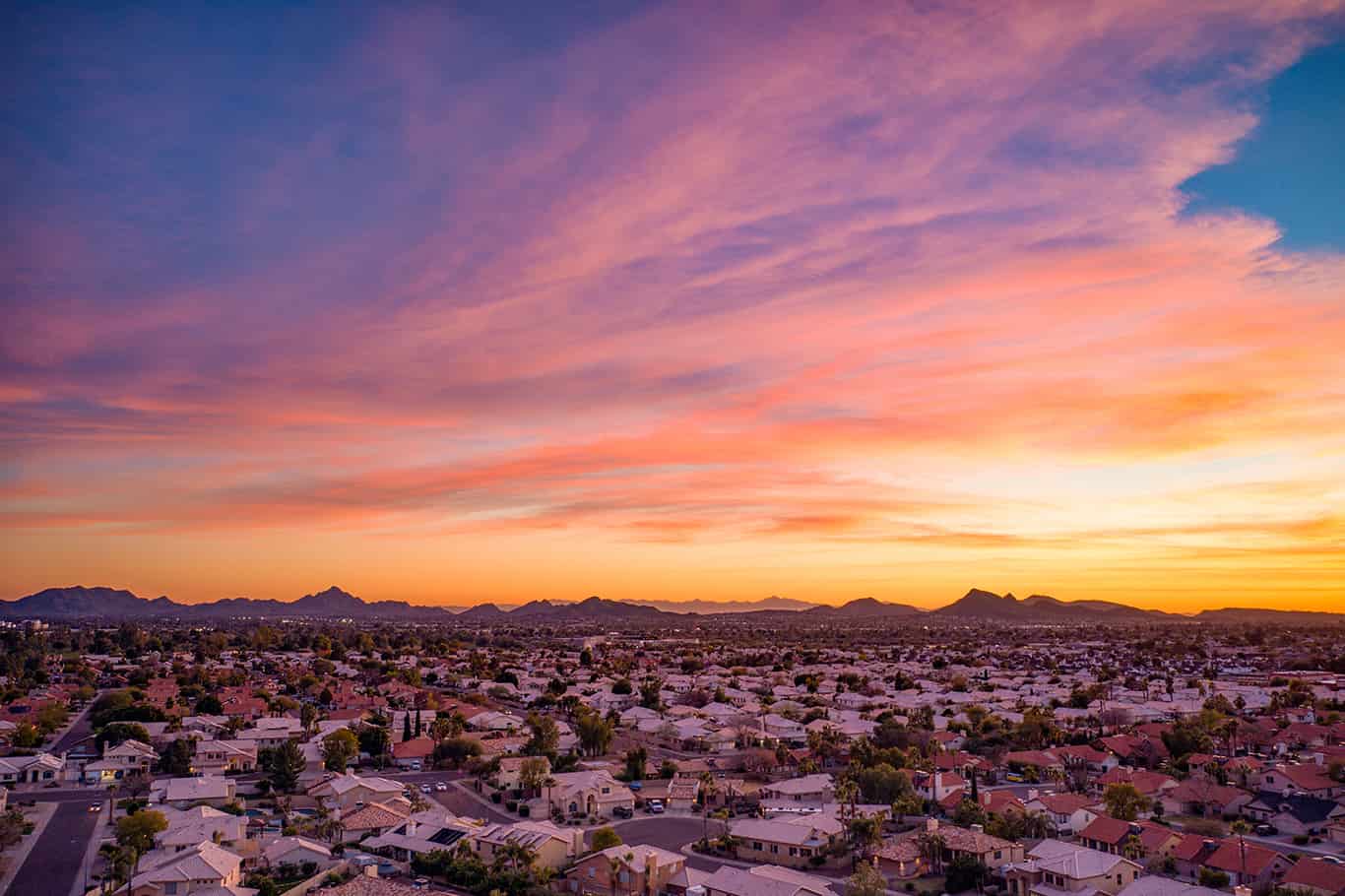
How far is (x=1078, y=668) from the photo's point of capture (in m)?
98.6

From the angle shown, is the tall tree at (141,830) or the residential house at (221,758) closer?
the tall tree at (141,830)

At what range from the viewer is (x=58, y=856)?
33906mm

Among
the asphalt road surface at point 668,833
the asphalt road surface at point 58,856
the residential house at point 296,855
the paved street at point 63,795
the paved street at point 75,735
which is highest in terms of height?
the paved street at point 75,735

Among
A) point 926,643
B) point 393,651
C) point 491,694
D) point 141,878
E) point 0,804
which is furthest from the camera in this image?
point 926,643

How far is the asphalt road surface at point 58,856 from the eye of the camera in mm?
30188

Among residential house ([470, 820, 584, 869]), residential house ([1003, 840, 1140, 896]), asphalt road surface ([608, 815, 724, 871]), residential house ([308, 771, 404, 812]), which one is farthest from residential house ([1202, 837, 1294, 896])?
residential house ([308, 771, 404, 812])

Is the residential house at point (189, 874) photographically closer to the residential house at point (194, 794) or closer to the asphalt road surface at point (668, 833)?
the residential house at point (194, 794)

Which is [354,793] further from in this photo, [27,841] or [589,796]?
[27,841]

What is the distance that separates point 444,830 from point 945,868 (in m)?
16.5

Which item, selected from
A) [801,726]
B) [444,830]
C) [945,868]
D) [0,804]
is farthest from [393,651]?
[945,868]

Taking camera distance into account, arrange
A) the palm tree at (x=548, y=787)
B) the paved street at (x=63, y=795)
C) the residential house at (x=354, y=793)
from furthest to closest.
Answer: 1. the paved street at (x=63, y=795)
2. the palm tree at (x=548, y=787)
3. the residential house at (x=354, y=793)

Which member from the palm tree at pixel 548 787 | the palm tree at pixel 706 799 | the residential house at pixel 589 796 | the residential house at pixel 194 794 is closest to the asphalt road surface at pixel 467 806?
the palm tree at pixel 548 787

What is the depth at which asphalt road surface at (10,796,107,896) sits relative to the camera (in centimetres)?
3019

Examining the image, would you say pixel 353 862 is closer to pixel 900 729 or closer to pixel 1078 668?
pixel 900 729
